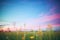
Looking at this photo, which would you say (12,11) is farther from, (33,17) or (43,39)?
(43,39)

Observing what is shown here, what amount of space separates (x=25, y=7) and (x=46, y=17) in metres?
0.43

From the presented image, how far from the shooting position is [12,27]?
2.08 metres

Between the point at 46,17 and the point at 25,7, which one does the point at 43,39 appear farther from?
the point at 25,7

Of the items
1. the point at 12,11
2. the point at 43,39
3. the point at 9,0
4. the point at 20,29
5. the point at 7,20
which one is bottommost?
the point at 43,39

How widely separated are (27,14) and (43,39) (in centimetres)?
55

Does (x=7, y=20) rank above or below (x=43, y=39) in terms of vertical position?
above

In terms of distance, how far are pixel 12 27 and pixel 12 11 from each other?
30cm

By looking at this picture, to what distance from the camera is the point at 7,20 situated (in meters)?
2.09

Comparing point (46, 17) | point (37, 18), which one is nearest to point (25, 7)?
point (37, 18)

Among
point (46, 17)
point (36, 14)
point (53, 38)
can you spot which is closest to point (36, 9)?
point (36, 14)

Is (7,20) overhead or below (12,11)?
below

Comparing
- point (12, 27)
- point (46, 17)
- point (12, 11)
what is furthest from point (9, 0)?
point (46, 17)

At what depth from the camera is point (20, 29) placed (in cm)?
207

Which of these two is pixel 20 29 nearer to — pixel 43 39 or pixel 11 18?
pixel 11 18
